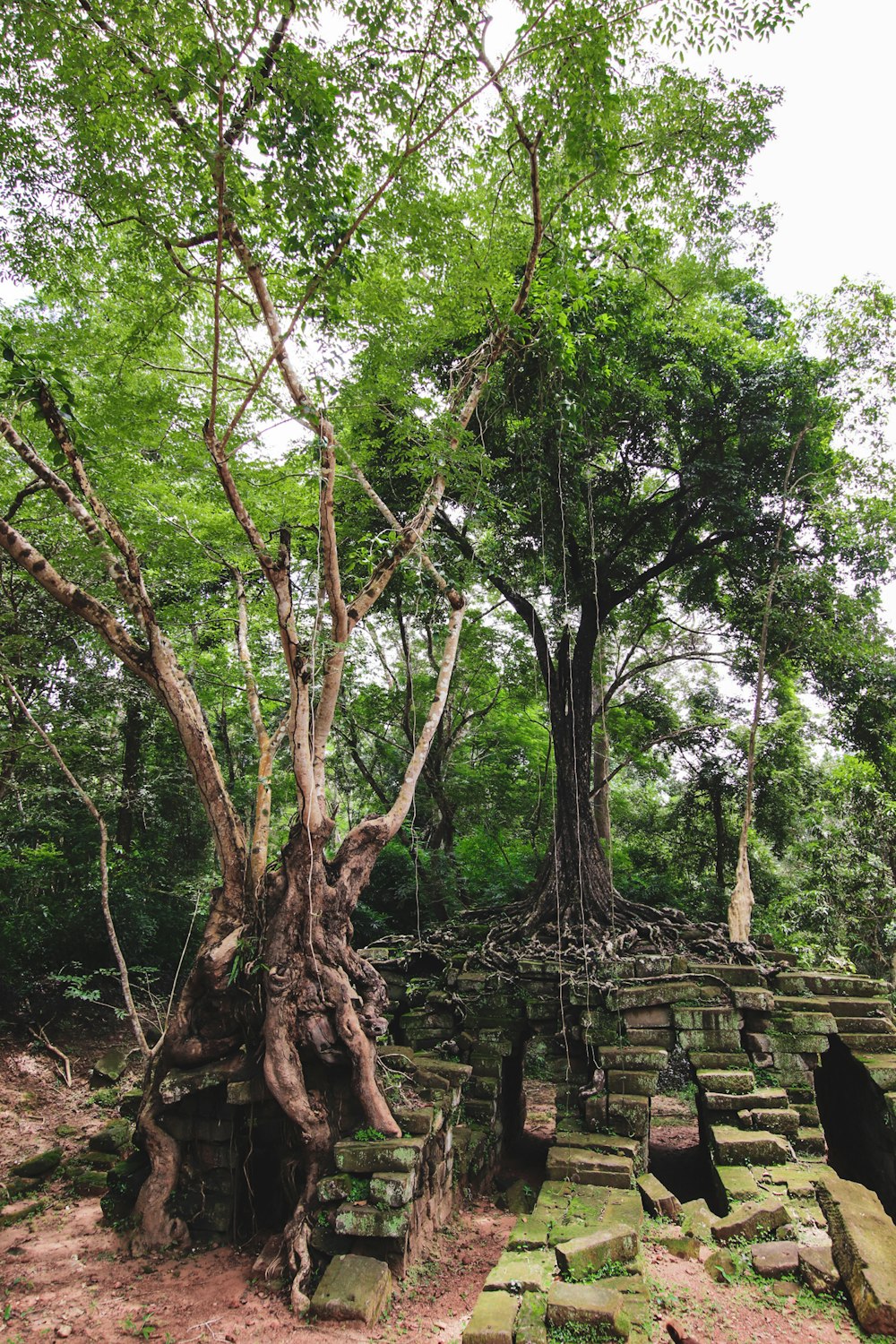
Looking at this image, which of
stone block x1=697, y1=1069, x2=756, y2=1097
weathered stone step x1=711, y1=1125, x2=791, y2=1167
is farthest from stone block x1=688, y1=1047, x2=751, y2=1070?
weathered stone step x1=711, y1=1125, x2=791, y2=1167

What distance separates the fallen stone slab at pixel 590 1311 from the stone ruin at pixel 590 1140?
12 millimetres

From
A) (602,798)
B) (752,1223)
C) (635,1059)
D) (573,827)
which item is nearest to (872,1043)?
(635,1059)

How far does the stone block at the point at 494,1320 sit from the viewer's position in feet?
11.5

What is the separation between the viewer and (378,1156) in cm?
444

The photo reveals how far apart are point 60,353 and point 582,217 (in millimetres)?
5291

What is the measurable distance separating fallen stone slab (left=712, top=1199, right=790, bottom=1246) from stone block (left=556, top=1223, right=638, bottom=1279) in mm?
798

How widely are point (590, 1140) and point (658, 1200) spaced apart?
2.69 ft

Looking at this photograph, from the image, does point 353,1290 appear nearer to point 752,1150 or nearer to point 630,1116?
point 630,1116

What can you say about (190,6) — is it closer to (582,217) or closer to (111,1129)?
(582,217)

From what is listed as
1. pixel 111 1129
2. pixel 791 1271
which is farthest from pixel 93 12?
pixel 791 1271

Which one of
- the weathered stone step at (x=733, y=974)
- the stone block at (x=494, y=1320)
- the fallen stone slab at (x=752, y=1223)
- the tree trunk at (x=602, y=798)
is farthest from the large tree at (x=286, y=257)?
the tree trunk at (x=602, y=798)

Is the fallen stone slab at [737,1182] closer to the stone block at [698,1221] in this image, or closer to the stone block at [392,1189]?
the stone block at [698,1221]

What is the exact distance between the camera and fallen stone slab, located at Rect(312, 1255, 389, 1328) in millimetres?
3881

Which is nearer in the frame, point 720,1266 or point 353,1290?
point 353,1290
